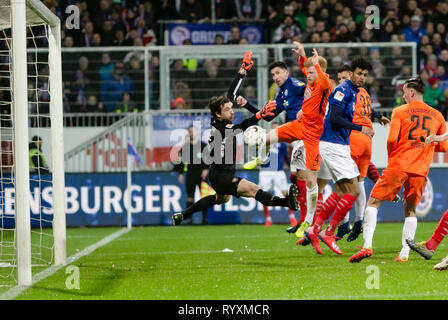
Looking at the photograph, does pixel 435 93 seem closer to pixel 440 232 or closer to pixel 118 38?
pixel 118 38

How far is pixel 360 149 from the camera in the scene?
10430mm

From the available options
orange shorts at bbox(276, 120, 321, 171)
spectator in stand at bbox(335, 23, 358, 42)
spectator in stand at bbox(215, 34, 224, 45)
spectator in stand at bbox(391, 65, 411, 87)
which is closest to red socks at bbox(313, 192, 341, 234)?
orange shorts at bbox(276, 120, 321, 171)

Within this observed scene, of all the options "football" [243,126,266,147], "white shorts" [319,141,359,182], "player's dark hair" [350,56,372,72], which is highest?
"player's dark hair" [350,56,372,72]

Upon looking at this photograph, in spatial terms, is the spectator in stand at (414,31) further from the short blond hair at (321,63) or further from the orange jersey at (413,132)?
the orange jersey at (413,132)

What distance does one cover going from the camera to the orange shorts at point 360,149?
1041cm

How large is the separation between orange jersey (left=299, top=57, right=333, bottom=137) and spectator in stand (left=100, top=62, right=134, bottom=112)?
23.2 ft

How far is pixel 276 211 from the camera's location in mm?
15836

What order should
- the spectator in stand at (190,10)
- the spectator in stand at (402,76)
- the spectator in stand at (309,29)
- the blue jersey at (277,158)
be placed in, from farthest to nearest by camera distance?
the spectator in stand at (190,10) < the spectator in stand at (309,29) < the spectator in stand at (402,76) < the blue jersey at (277,158)

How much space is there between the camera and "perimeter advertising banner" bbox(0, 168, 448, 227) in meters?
15.6

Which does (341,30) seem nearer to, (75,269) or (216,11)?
(216,11)

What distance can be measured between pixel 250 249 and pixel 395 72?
7151mm

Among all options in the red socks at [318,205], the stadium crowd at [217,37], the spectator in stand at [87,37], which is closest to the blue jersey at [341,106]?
the red socks at [318,205]

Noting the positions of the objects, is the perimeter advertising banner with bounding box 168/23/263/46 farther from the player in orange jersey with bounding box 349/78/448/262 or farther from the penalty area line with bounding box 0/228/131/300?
A: the player in orange jersey with bounding box 349/78/448/262

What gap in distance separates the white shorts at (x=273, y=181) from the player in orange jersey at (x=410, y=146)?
713 cm
